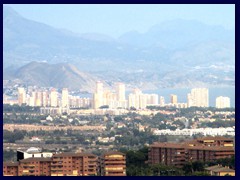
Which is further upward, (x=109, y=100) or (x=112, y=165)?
(x=109, y=100)

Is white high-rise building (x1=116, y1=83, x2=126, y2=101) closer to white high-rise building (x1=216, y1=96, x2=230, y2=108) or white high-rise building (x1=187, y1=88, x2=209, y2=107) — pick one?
white high-rise building (x1=187, y1=88, x2=209, y2=107)

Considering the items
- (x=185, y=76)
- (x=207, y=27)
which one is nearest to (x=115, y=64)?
(x=185, y=76)

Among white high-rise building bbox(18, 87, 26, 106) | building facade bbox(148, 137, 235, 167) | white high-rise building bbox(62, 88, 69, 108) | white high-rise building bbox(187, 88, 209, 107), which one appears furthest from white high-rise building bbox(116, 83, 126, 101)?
building facade bbox(148, 137, 235, 167)

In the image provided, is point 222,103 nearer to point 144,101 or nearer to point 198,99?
point 198,99

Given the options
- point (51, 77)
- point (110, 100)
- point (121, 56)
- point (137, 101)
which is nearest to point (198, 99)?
point (137, 101)

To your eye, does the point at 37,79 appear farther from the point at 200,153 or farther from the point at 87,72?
the point at 200,153

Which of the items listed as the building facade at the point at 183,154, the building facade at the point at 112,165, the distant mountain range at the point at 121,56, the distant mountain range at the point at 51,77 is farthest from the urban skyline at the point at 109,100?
the building facade at the point at 112,165

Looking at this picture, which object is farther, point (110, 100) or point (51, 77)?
point (51, 77)
